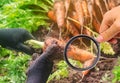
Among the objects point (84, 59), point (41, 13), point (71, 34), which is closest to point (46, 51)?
point (84, 59)

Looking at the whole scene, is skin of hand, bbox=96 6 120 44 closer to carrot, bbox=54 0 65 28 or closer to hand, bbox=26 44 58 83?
hand, bbox=26 44 58 83

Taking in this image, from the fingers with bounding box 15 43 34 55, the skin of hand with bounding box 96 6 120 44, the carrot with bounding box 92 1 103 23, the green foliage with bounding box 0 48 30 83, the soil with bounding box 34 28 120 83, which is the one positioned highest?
the carrot with bounding box 92 1 103 23

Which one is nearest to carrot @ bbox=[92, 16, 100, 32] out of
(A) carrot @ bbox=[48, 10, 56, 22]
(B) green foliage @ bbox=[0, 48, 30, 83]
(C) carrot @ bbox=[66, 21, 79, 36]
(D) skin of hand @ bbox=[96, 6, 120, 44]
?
(C) carrot @ bbox=[66, 21, 79, 36]

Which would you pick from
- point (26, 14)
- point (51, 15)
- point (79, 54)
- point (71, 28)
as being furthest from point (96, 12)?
point (26, 14)

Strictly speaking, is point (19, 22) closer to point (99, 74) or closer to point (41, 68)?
point (99, 74)

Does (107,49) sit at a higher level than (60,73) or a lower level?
higher

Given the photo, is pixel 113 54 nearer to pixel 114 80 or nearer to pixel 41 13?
pixel 114 80
